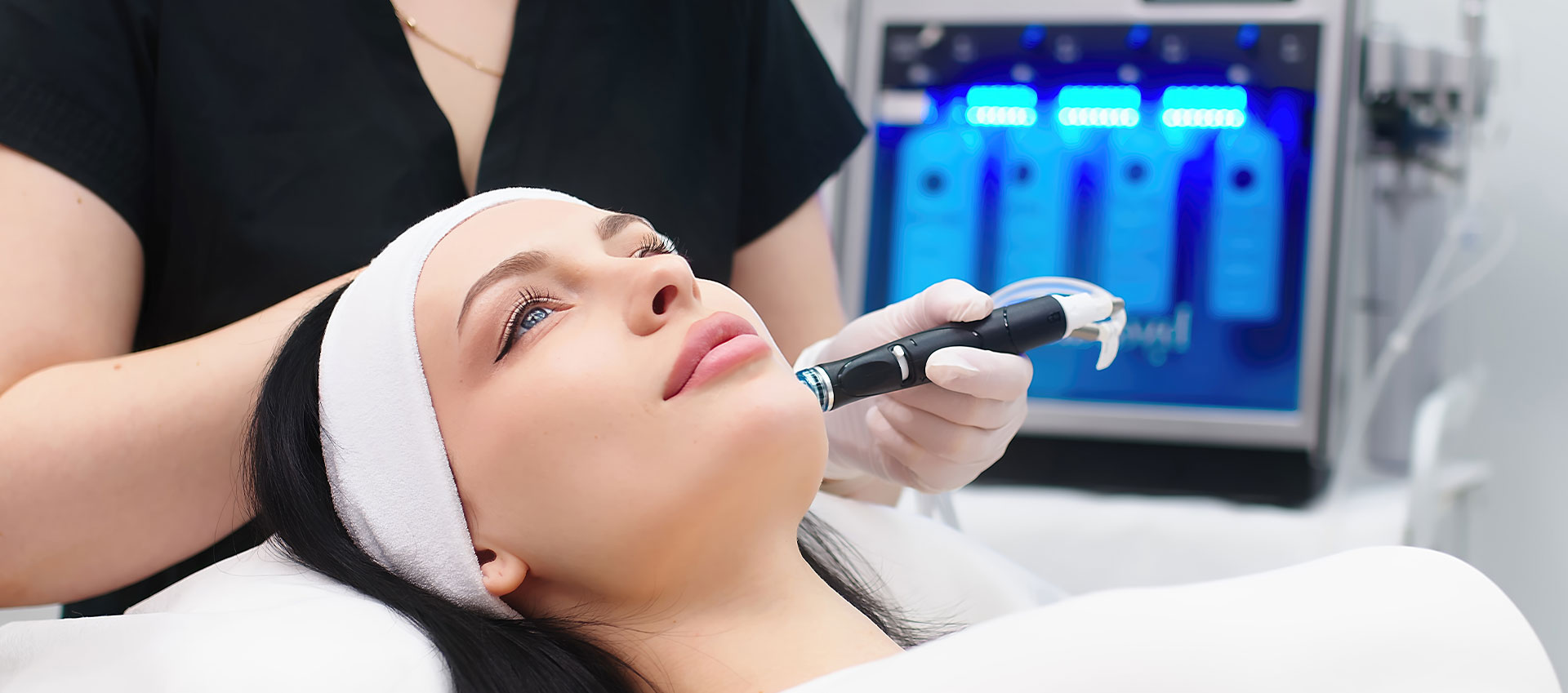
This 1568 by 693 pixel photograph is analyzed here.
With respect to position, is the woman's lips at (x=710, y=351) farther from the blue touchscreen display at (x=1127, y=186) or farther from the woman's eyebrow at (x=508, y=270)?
the blue touchscreen display at (x=1127, y=186)

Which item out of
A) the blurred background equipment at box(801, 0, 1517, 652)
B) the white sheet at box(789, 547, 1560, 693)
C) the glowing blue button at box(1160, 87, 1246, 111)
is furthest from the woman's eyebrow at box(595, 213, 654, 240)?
the glowing blue button at box(1160, 87, 1246, 111)

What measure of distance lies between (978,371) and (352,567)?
0.48 metres

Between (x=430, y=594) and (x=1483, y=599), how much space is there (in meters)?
0.66

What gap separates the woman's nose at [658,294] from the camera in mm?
737

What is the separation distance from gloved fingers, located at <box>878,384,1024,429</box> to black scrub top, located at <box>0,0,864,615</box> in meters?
0.27

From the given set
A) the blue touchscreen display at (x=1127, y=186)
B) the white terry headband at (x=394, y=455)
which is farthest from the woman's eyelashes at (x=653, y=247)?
the blue touchscreen display at (x=1127, y=186)

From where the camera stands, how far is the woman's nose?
0.74 m

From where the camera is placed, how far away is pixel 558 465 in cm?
71

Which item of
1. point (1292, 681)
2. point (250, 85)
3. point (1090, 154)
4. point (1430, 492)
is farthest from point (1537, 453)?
point (250, 85)

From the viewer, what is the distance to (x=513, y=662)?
70cm

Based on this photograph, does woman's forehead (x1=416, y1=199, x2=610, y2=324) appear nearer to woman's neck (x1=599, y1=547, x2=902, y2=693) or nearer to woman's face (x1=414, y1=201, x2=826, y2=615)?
woman's face (x1=414, y1=201, x2=826, y2=615)

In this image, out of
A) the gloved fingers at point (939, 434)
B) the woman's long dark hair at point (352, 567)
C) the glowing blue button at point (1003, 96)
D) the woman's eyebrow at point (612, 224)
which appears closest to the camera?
the woman's long dark hair at point (352, 567)

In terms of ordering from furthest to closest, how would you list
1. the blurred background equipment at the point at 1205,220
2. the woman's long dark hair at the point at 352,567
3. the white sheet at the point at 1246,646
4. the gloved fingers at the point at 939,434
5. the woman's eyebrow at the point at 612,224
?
the blurred background equipment at the point at 1205,220 < the gloved fingers at the point at 939,434 < the woman's eyebrow at the point at 612,224 < the woman's long dark hair at the point at 352,567 < the white sheet at the point at 1246,646

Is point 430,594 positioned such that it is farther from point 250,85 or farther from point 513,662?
point 250,85
